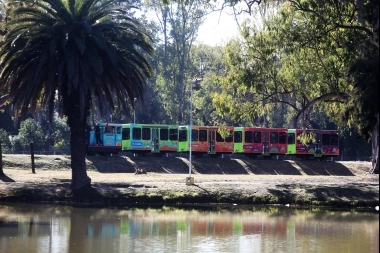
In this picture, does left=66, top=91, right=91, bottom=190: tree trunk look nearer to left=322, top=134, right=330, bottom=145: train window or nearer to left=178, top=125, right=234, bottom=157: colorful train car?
left=178, top=125, right=234, bottom=157: colorful train car

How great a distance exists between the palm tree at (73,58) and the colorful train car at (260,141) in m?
25.6

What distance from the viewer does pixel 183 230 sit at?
27.2 meters

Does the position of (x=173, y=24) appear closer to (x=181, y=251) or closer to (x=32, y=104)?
(x=32, y=104)

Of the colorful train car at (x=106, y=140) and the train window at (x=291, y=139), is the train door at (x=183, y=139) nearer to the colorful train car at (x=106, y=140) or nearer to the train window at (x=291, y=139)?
the colorful train car at (x=106, y=140)

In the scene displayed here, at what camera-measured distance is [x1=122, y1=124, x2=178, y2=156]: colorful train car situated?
6078 centimetres

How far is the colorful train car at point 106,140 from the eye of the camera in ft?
198

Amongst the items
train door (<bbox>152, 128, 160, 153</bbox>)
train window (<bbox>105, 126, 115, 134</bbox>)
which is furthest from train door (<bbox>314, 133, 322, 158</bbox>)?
train window (<bbox>105, 126, 115, 134</bbox>)

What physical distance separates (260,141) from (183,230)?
3589cm

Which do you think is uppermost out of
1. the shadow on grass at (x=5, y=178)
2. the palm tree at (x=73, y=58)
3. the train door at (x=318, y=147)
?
the palm tree at (x=73, y=58)

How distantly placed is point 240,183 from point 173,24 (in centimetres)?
4174

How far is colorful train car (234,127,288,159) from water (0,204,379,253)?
89.4 feet

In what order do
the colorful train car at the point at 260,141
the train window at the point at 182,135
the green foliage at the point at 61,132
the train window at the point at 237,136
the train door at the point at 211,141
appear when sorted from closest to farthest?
the train window at the point at 182,135
the train door at the point at 211,141
the train window at the point at 237,136
the colorful train car at the point at 260,141
the green foliage at the point at 61,132

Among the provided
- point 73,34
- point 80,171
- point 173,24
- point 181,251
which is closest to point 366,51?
point 181,251

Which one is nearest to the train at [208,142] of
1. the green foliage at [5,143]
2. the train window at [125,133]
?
the train window at [125,133]
